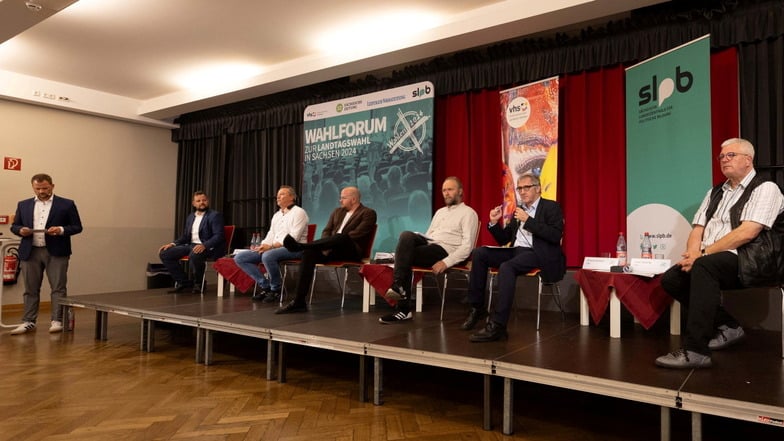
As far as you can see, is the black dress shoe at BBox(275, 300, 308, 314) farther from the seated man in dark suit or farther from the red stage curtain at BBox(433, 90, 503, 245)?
the red stage curtain at BBox(433, 90, 503, 245)

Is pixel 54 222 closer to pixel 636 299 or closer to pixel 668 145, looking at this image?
pixel 636 299

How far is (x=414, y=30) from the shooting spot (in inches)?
193

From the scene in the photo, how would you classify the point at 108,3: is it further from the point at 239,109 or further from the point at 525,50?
the point at 525,50

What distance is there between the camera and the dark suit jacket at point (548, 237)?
3.05 m

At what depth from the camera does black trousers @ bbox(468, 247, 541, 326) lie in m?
2.84

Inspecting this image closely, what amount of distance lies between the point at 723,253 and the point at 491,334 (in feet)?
3.94

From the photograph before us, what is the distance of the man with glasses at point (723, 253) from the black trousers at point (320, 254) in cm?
230

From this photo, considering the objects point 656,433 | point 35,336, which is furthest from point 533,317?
point 35,336

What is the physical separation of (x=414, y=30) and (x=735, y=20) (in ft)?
8.77

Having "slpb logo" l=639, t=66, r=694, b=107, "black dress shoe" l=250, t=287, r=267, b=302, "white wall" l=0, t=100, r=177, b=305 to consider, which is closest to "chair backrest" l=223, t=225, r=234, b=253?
"black dress shoe" l=250, t=287, r=267, b=302

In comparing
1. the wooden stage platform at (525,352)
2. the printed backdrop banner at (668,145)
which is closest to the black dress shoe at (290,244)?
the wooden stage platform at (525,352)

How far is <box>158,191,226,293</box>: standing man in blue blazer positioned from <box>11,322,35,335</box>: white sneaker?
123 cm

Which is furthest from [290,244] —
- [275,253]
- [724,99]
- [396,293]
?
[724,99]

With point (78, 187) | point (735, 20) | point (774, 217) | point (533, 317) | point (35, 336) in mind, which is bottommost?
point (35, 336)
